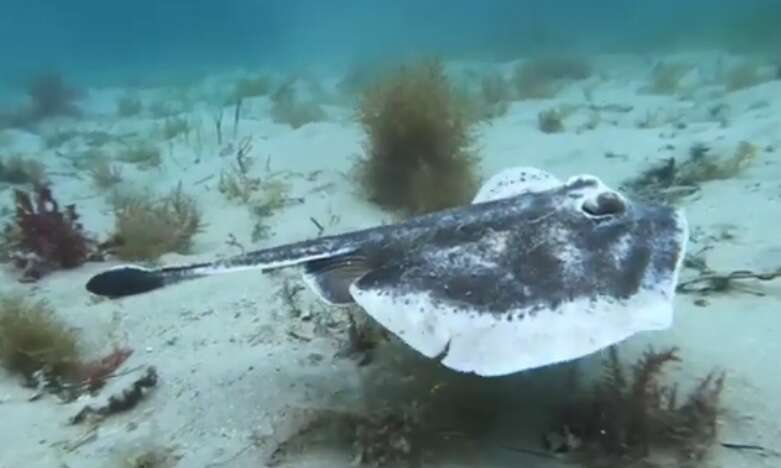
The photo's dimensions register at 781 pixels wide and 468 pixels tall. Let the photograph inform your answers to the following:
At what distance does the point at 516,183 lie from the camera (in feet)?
14.4

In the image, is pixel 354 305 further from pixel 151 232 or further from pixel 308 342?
pixel 151 232

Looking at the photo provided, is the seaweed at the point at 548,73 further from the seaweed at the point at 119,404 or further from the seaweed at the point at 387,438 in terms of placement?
the seaweed at the point at 387,438

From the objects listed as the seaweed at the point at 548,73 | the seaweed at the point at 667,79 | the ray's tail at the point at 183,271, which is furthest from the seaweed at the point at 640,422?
the seaweed at the point at 548,73

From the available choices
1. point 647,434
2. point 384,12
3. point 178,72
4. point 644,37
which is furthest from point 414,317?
point 384,12

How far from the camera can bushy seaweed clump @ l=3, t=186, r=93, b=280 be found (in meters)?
5.99

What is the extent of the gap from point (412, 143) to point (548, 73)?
11.1 meters

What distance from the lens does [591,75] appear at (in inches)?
678

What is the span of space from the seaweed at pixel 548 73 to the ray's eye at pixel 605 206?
1139 centimetres

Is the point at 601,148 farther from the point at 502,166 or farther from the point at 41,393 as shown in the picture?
the point at 41,393

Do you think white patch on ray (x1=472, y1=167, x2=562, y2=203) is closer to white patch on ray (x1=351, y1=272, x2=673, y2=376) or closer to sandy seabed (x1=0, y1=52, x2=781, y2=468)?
sandy seabed (x1=0, y1=52, x2=781, y2=468)

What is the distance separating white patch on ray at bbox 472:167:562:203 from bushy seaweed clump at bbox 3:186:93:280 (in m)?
3.81

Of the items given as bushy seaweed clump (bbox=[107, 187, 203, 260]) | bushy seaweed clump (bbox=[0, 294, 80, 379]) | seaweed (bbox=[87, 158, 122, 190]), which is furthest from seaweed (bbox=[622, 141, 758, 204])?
seaweed (bbox=[87, 158, 122, 190])

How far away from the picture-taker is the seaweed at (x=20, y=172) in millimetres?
10570

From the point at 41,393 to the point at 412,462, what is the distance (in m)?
2.43
